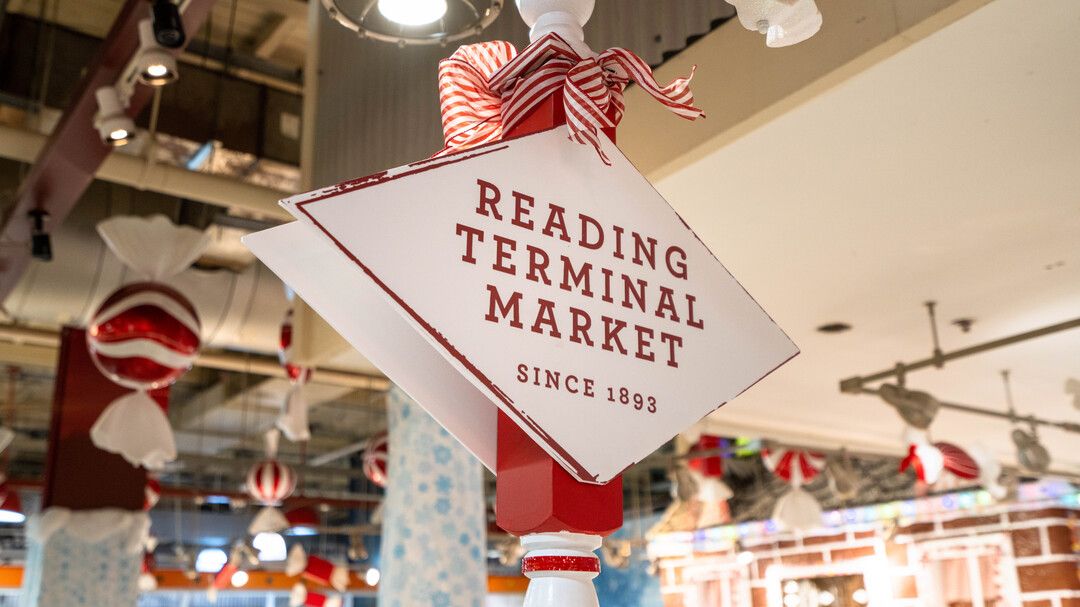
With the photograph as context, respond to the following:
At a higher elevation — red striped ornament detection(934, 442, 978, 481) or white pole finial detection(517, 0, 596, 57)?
red striped ornament detection(934, 442, 978, 481)

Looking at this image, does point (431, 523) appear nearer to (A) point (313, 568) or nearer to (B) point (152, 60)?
(B) point (152, 60)

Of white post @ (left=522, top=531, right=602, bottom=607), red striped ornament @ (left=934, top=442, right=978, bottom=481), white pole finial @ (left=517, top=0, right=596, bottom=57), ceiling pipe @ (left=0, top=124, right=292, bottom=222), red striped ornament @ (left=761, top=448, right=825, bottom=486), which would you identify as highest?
ceiling pipe @ (left=0, top=124, right=292, bottom=222)

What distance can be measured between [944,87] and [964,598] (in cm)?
745

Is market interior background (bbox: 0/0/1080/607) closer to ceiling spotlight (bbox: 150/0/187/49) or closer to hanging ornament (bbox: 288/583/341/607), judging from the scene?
ceiling spotlight (bbox: 150/0/187/49)

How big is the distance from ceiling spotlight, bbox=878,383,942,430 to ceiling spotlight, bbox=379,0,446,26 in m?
3.46

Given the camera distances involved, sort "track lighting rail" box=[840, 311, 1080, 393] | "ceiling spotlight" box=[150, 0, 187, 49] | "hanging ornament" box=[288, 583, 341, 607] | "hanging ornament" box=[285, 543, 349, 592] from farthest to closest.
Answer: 1. "hanging ornament" box=[288, 583, 341, 607]
2. "hanging ornament" box=[285, 543, 349, 592]
3. "track lighting rail" box=[840, 311, 1080, 393]
4. "ceiling spotlight" box=[150, 0, 187, 49]

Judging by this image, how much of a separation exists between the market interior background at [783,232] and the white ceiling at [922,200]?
1 centimetres

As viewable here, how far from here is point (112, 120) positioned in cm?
368

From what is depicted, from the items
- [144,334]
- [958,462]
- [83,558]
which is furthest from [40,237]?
[958,462]

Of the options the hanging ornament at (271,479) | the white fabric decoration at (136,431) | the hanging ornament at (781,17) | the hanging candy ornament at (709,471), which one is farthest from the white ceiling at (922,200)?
the hanging ornament at (271,479)

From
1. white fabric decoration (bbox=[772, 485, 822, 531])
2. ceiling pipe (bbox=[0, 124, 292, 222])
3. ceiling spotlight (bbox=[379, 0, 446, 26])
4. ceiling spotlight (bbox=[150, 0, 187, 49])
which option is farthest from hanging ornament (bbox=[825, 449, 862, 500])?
ceiling spotlight (bbox=[379, 0, 446, 26])

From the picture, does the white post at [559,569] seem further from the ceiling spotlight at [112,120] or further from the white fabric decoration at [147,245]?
the white fabric decoration at [147,245]

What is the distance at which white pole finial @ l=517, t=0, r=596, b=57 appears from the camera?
50.4 inches

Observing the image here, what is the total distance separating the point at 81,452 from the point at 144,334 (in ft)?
9.57
